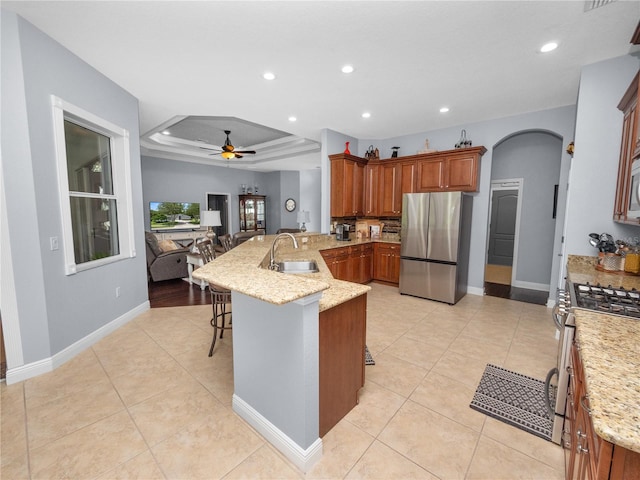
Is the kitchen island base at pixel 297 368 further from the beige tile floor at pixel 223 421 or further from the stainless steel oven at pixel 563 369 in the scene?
the stainless steel oven at pixel 563 369

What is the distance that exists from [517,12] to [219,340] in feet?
12.8

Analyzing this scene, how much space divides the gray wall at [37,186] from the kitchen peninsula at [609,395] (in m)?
3.53

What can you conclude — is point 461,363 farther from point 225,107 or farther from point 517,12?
point 225,107

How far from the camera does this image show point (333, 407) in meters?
1.84

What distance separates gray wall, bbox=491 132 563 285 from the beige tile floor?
2.58 meters

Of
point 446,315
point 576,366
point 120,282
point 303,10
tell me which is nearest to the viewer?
point 576,366

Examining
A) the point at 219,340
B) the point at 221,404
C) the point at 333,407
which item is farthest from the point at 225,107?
the point at 333,407

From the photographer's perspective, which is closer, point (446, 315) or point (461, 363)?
point (461, 363)

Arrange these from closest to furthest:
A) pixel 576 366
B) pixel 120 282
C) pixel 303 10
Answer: pixel 576 366
pixel 303 10
pixel 120 282

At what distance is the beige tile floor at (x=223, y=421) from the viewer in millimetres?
1572

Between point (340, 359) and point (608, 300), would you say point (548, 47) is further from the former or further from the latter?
point (340, 359)

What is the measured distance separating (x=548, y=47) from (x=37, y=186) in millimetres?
4559

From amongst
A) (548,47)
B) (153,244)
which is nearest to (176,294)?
(153,244)

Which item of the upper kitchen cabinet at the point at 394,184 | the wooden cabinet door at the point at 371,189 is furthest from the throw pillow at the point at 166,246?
the upper kitchen cabinet at the point at 394,184
